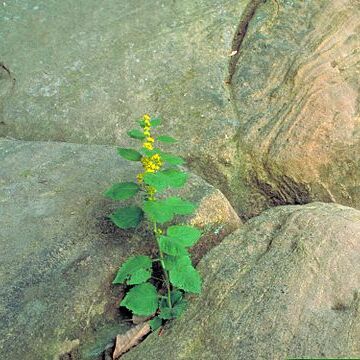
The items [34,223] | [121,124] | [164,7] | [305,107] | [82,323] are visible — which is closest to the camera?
[82,323]

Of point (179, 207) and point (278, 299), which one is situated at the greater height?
point (179, 207)

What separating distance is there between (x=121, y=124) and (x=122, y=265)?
4.55 feet

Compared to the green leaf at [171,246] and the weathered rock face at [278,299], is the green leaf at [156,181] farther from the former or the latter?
the weathered rock face at [278,299]

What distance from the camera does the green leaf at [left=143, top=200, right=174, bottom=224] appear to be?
238 cm

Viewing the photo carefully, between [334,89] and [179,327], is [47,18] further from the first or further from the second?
[179,327]

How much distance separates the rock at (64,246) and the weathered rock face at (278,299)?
10.6 inches

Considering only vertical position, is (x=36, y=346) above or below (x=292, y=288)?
above

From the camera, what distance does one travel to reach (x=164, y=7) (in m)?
4.28

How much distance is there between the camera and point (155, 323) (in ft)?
8.11

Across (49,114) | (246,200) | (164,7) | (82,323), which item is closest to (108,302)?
(82,323)

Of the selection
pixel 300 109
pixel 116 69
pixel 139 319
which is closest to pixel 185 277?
pixel 139 319

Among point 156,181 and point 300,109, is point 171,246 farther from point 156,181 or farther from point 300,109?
point 300,109

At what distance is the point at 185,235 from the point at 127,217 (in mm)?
280

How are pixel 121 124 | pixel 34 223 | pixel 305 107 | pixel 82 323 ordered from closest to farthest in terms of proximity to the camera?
pixel 82 323
pixel 34 223
pixel 305 107
pixel 121 124
